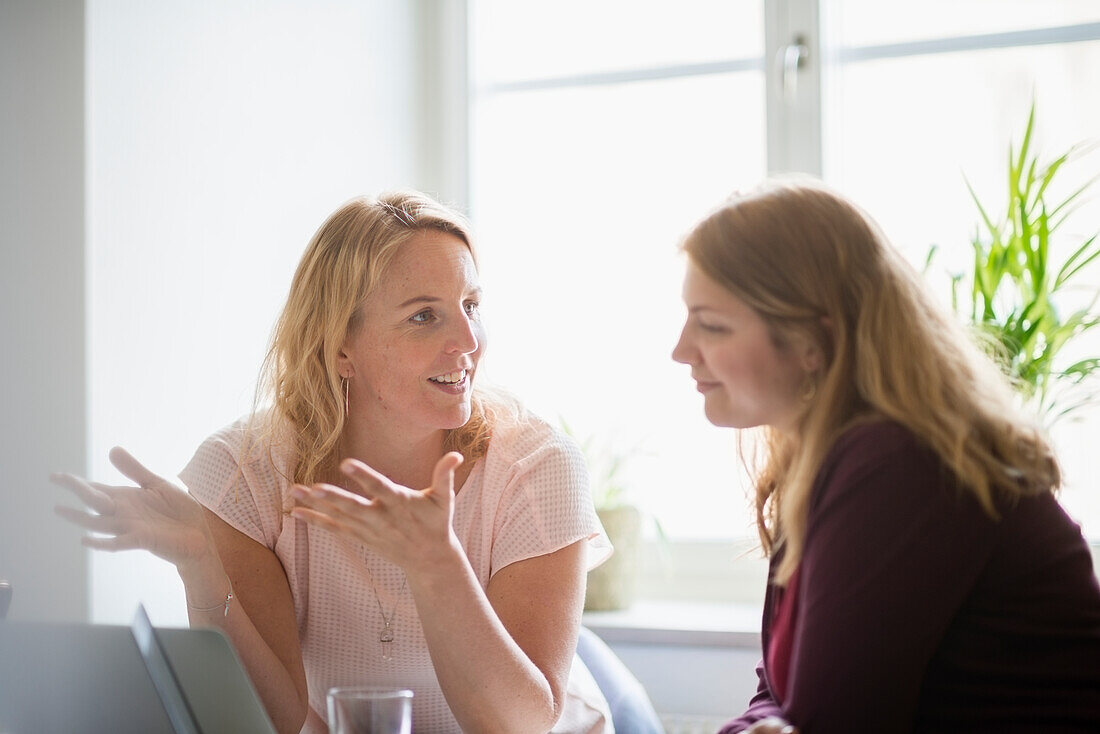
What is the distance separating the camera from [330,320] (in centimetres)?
164

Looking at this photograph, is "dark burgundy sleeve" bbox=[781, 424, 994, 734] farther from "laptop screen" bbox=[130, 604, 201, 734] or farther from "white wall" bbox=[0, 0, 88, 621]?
"white wall" bbox=[0, 0, 88, 621]

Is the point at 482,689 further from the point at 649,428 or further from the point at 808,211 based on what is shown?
the point at 649,428

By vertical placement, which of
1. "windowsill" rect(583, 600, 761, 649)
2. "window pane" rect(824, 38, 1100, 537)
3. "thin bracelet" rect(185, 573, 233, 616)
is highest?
"window pane" rect(824, 38, 1100, 537)

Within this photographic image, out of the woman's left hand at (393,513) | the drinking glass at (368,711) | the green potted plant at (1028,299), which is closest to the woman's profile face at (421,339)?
the woman's left hand at (393,513)

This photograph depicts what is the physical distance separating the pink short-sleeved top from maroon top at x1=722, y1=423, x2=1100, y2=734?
648 mm

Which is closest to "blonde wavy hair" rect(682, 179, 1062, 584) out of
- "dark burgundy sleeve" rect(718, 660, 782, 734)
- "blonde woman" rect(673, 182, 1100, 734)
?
"blonde woman" rect(673, 182, 1100, 734)

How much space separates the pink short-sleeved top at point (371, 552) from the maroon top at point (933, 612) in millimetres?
648

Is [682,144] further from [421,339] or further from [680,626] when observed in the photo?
[421,339]

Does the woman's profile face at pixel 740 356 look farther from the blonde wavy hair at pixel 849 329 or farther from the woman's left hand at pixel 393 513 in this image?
the woman's left hand at pixel 393 513

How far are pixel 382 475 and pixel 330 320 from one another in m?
0.27

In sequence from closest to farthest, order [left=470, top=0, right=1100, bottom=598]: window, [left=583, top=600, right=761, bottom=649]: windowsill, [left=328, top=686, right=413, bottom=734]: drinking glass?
[left=328, top=686, right=413, bottom=734]: drinking glass, [left=583, top=600, right=761, bottom=649]: windowsill, [left=470, top=0, right=1100, bottom=598]: window

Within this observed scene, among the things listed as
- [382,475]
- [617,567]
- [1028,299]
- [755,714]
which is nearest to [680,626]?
[617,567]

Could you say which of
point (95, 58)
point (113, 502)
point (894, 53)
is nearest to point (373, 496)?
point (113, 502)

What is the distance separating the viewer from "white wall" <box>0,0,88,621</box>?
0.99 m
